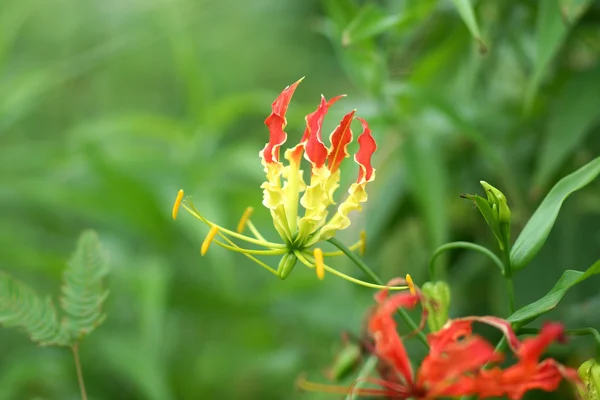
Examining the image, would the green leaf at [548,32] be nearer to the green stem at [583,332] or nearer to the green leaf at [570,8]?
the green leaf at [570,8]

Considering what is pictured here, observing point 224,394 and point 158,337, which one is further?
point 224,394

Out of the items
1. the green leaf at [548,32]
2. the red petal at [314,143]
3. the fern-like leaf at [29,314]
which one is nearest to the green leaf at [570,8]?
the green leaf at [548,32]

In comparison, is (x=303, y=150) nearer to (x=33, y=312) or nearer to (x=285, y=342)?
(x=33, y=312)

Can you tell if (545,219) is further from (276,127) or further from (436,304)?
(276,127)

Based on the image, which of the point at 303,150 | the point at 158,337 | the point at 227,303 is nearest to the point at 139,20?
the point at 227,303

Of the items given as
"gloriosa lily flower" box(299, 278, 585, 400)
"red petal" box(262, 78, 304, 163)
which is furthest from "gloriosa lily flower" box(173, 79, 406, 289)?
"gloriosa lily flower" box(299, 278, 585, 400)

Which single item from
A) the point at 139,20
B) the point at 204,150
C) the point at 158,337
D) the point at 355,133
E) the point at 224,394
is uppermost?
the point at 139,20

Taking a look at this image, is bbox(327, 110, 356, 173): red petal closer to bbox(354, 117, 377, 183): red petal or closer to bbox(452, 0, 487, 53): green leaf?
bbox(354, 117, 377, 183): red petal

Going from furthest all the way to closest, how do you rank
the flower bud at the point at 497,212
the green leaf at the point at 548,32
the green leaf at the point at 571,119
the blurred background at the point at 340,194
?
the blurred background at the point at 340,194
the green leaf at the point at 571,119
the green leaf at the point at 548,32
the flower bud at the point at 497,212
